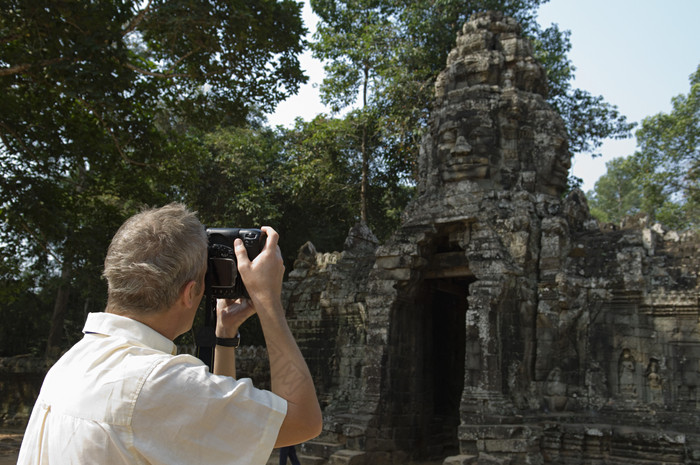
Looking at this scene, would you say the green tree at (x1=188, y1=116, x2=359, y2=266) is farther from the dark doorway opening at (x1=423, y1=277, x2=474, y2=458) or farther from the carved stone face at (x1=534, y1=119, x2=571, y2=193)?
the carved stone face at (x1=534, y1=119, x2=571, y2=193)

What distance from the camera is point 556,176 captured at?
12.2 m

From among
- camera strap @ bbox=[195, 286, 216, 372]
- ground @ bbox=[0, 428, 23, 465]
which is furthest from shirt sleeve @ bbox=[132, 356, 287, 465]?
ground @ bbox=[0, 428, 23, 465]

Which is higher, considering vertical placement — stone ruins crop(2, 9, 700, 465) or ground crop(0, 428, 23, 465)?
stone ruins crop(2, 9, 700, 465)

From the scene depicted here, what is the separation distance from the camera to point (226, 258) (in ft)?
5.90

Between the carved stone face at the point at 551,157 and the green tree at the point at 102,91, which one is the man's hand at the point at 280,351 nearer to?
the green tree at the point at 102,91

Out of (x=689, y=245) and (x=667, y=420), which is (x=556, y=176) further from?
(x=667, y=420)

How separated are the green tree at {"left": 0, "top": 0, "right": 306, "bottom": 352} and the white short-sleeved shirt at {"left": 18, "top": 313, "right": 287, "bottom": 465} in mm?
8063

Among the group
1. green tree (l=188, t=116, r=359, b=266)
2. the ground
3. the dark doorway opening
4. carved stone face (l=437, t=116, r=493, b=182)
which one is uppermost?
green tree (l=188, t=116, r=359, b=266)

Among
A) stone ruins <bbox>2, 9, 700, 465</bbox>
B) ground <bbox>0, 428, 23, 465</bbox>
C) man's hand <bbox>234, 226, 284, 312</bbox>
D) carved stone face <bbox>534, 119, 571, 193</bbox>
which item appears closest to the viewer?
man's hand <bbox>234, 226, 284, 312</bbox>

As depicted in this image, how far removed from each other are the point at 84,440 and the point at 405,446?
10.4m

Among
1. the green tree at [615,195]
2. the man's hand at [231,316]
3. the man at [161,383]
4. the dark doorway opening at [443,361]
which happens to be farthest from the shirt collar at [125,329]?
the green tree at [615,195]

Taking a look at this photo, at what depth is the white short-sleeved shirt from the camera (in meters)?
1.40

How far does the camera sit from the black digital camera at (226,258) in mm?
1800

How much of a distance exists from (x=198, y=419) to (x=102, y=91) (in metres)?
8.46
